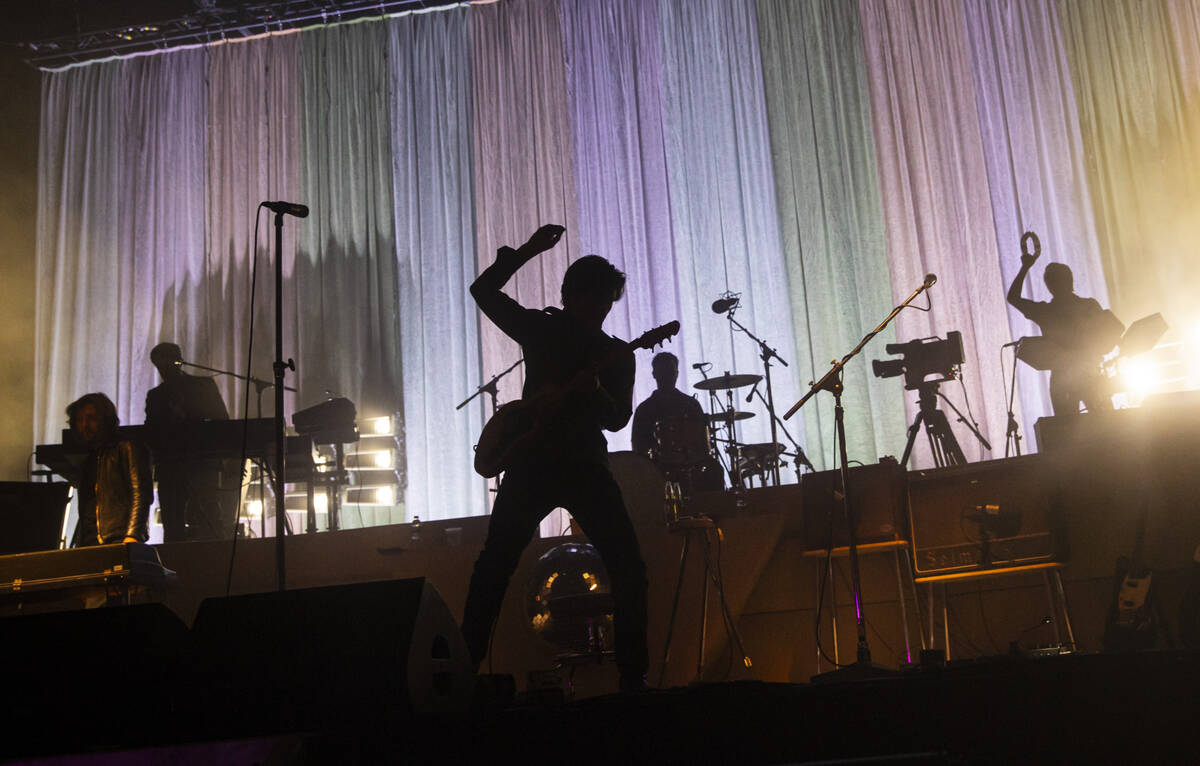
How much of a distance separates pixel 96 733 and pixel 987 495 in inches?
177

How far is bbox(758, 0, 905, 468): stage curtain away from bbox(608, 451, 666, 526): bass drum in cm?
356

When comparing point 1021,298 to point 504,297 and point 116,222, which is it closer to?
point 504,297

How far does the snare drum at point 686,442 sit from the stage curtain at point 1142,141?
5.02m

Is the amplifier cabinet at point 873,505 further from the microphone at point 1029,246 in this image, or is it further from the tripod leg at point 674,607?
the microphone at point 1029,246

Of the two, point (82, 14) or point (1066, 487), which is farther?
point (82, 14)

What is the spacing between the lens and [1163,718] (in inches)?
72.0

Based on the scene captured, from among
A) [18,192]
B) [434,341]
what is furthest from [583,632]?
[18,192]

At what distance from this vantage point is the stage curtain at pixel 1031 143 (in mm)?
8805

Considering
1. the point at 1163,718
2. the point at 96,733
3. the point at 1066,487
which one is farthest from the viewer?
the point at 1066,487

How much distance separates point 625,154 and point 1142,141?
4.59 m

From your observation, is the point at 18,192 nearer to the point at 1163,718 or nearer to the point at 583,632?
the point at 583,632

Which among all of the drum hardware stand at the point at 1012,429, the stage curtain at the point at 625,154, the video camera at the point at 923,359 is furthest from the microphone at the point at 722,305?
the drum hardware stand at the point at 1012,429

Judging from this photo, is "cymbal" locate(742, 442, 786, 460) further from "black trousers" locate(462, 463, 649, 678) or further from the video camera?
"black trousers" locate(462, 463, 649, 678)

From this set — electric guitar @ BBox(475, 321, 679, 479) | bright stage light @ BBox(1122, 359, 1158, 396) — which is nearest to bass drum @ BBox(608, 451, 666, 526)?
electric guitar @ BBox(475, 321, 679, 479)
